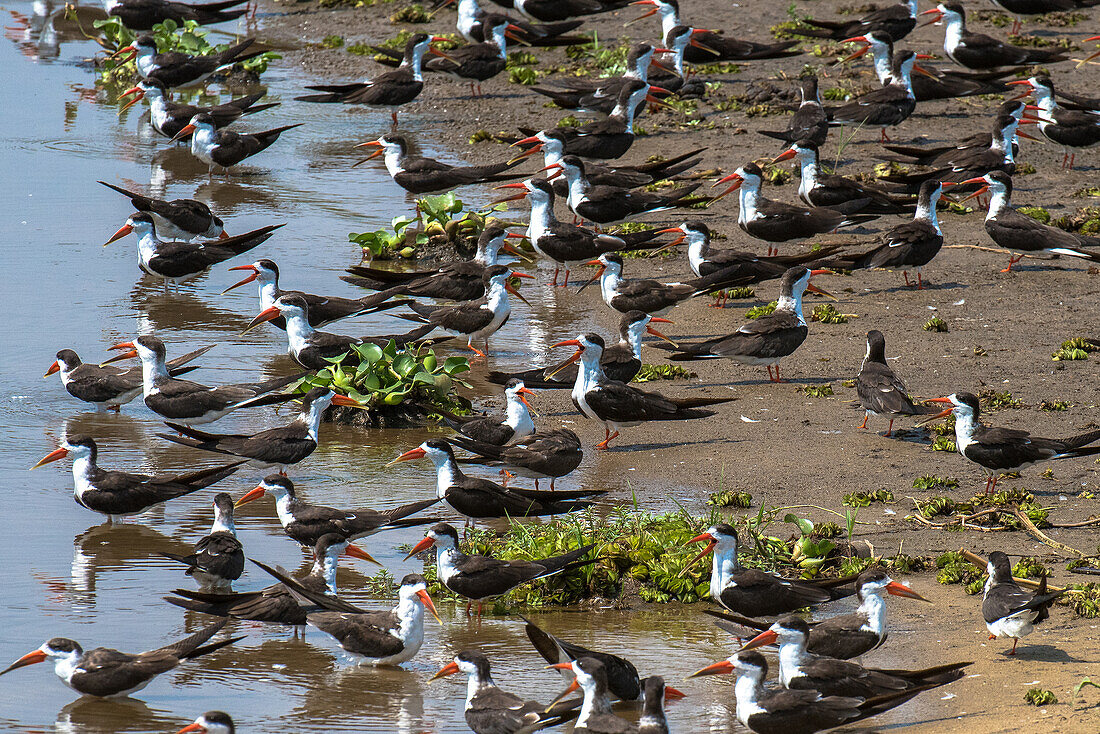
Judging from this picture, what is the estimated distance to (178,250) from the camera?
13.6 metres

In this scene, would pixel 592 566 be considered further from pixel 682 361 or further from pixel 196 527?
pixel 682 361

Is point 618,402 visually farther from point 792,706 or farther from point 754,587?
point 792,706

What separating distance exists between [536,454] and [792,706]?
348 cm

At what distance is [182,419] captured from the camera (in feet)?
35.4

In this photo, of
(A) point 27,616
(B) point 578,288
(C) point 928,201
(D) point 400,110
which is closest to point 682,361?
(B) point 578,288

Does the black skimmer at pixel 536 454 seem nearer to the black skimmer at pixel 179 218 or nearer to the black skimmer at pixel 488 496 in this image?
the black skimmer at pixel 488 496

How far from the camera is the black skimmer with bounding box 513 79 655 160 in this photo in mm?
16625

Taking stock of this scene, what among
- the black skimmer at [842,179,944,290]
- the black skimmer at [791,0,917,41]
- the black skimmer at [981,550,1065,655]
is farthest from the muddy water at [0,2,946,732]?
the black skimmer at [791,0,917,41]

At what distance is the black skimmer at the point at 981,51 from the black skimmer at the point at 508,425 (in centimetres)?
1209

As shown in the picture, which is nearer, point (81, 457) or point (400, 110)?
point (81, 457)

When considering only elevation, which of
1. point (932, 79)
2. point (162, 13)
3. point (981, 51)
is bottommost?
point (932, 79)

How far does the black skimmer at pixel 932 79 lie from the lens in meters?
17.9

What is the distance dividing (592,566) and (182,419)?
4.39 meters

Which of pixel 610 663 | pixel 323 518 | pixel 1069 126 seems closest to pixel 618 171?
pixel 1069 126
